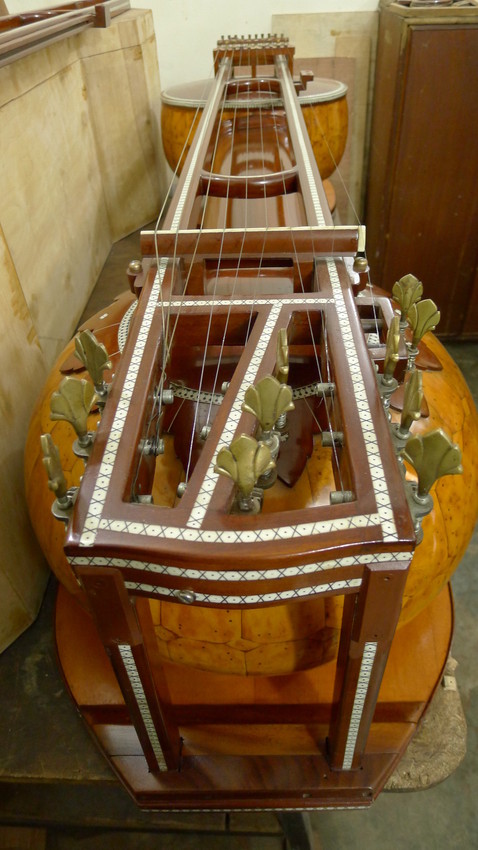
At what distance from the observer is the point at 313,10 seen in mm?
3529

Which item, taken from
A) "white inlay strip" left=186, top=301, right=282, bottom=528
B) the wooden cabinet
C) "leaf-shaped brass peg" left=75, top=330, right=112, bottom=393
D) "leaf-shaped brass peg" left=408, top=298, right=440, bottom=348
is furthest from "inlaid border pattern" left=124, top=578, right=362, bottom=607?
the wooden cabinet

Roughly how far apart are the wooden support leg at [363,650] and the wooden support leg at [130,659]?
1.06ft

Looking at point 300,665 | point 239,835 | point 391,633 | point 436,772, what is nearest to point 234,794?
point 300,665

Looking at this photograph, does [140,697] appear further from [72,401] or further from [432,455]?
[432,455]

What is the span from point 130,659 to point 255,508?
1.15 ft

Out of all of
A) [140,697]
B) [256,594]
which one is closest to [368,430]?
[256,594]

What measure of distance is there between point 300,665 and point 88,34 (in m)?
2.90

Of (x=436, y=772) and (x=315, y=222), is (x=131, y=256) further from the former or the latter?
(x=436, y=772)

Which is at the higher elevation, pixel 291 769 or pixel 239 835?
pixel 291 769

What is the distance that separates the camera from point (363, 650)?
35.6 inches

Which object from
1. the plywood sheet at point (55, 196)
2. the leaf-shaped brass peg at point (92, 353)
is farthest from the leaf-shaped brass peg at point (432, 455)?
the plywood sheet at point (55, 196)

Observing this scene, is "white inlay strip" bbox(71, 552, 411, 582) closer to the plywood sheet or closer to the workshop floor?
the plywood sheet

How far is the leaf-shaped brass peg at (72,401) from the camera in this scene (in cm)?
82

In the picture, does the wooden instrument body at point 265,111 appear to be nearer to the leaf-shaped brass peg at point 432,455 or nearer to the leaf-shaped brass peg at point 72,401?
the leaf-shaped brass peg at point 72,401
